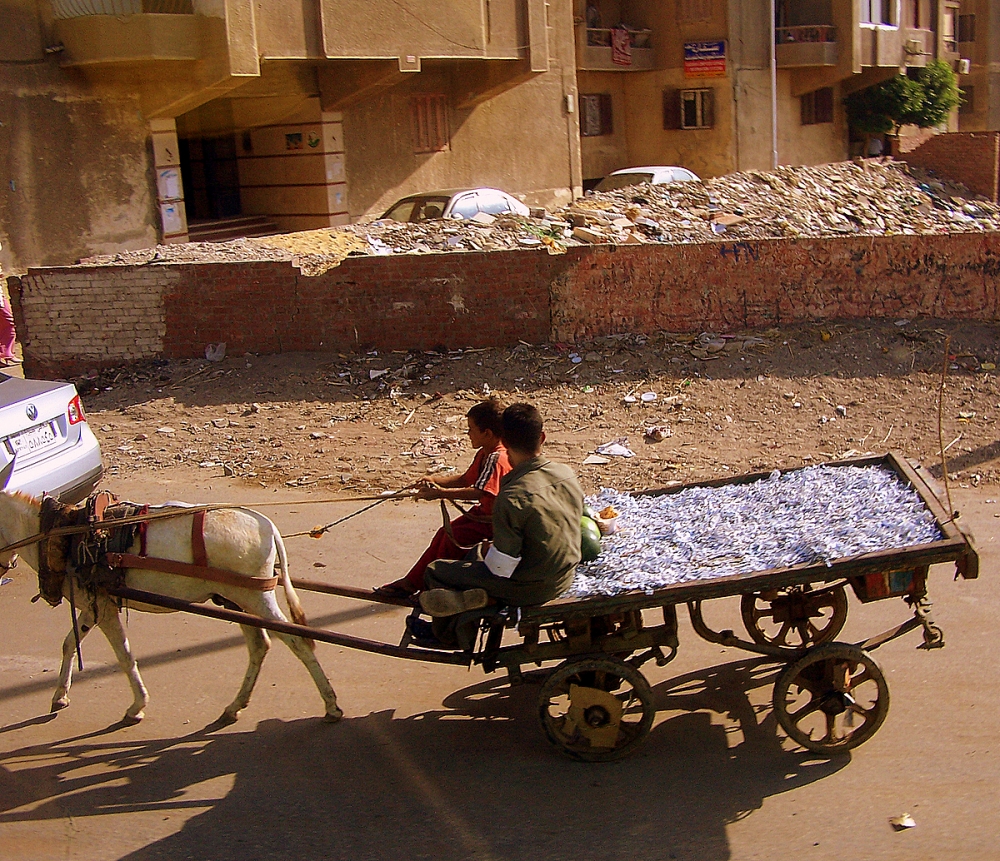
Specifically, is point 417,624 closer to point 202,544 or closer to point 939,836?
point 202,544

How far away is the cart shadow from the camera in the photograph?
430 cm

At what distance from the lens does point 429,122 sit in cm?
2464

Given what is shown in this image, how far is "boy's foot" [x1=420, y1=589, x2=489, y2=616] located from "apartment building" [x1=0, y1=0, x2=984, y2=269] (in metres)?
15.1

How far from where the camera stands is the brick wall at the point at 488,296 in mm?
10859

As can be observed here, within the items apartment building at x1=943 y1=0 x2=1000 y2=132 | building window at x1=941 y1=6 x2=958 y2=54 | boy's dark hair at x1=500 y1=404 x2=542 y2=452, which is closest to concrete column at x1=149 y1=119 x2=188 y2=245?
boy's dark hair at x1=500 y1=404 x2=542 y2=452

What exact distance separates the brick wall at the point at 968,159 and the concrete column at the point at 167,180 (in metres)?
18.7

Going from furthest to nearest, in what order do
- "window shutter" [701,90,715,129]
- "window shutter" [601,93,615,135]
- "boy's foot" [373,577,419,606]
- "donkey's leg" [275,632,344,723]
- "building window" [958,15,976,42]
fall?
"building window" [958,15,976,42]
"window shutter" [601,93,615,135]
"window shutter" [701,90,715,129]
"donkey's leg" [275,632,344,723]
"boy's foot" [373,577,419,606]

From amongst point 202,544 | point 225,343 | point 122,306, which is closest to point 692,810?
point 202,544

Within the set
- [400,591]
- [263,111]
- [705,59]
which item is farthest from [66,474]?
[705,59]

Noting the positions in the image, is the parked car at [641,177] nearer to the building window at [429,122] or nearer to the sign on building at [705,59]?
the building window at [429,122]

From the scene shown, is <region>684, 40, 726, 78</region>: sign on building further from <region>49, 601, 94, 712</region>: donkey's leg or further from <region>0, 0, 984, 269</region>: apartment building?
<region>49, 601, 94, 712</region>: donkey's leg

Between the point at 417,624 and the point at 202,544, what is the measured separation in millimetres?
Result: 1116

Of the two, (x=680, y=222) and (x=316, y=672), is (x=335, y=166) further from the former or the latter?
(x=316, y=672)

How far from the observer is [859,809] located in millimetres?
4352
